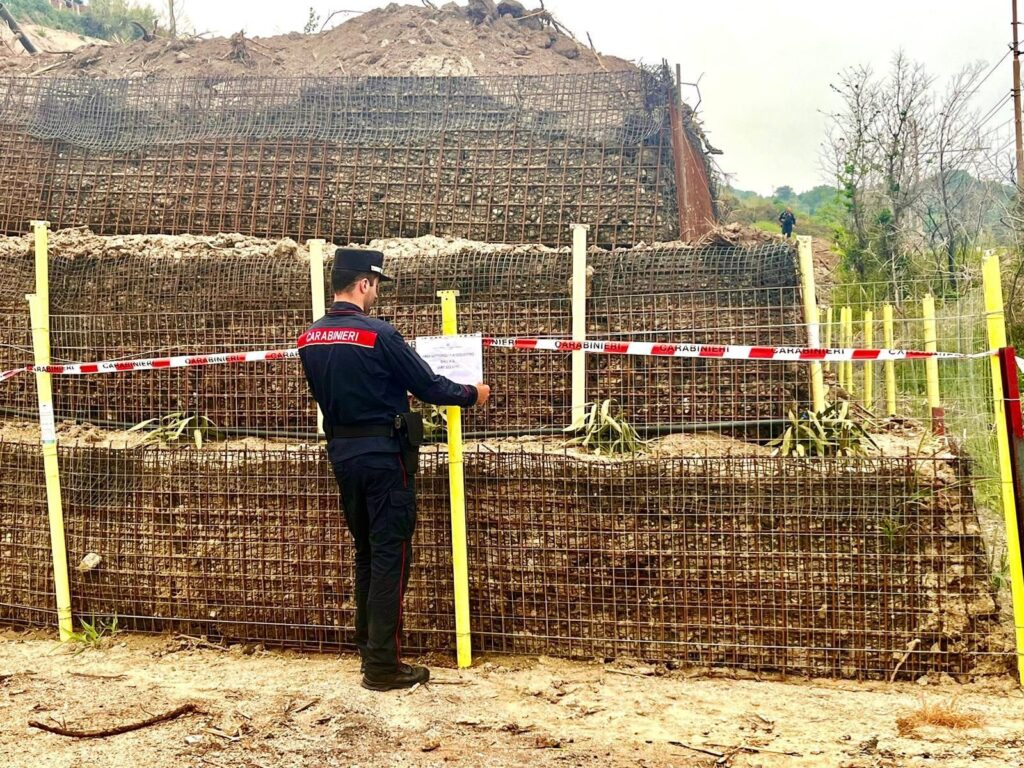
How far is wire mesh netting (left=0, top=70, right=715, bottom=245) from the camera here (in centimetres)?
892

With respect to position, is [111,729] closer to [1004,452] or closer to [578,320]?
[578,320]

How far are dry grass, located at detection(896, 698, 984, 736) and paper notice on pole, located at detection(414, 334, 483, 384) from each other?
2461mm

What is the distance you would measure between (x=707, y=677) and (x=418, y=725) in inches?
61.1

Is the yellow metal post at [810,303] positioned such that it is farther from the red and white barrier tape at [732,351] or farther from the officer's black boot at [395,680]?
the officer's black boot at [395,680]

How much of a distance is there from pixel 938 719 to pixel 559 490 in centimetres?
207

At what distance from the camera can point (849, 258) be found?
68.8 feet

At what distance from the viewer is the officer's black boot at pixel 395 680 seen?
454cm

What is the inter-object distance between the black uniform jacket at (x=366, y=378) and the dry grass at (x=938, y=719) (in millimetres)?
2356

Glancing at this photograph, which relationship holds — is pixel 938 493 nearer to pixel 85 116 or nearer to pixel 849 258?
pixel 85 116

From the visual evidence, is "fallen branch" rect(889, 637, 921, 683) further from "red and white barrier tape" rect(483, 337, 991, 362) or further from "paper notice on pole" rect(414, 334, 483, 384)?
"paper notice on pole" rect(414, 334, 483, 384)

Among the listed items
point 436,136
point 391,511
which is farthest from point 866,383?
point 391,511

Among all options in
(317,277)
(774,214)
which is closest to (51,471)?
(317,277)

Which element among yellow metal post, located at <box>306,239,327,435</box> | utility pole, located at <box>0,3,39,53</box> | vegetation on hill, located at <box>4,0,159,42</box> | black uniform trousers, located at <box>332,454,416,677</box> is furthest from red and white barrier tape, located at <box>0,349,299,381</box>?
vegetation on hill, located at <box>4,0,159,42</box>

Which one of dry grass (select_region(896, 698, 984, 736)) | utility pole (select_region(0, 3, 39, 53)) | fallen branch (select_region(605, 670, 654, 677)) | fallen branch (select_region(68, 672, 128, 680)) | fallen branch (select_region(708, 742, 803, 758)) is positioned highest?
utility pole (select_region(0, 3, 39, 53))
